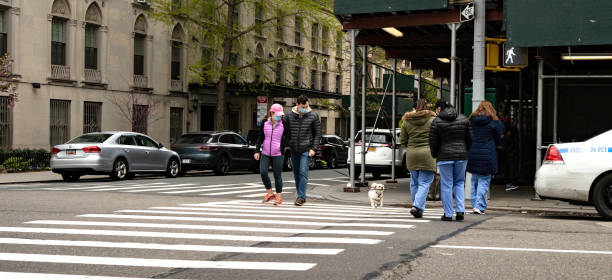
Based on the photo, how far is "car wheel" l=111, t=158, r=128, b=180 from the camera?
2330 centimetres

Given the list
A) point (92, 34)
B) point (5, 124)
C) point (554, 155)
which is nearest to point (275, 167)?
point (554, 155)

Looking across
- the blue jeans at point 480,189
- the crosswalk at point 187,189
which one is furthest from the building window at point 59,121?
the blue jeans at point 480,189

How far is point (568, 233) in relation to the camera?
9719 mm

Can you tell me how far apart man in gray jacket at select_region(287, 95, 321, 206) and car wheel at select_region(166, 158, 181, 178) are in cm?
1276

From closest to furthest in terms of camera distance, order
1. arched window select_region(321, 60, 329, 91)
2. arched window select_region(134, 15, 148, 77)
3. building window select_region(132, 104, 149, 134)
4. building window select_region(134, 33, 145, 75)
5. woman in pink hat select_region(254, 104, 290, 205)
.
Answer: woman in pink hat select_region(254, 104, 290, 205)
building window select_region(132, 104, 149, 134)
arched window select_region(134, 15, 148, 77)
building window select_region(134, 33, 145, 75)
arched window select_region(321, 60, 329, 91)

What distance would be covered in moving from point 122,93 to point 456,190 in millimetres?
25648

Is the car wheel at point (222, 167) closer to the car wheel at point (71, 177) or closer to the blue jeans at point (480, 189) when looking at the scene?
the car wheel at point (71, 177)

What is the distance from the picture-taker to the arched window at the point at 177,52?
127 ft

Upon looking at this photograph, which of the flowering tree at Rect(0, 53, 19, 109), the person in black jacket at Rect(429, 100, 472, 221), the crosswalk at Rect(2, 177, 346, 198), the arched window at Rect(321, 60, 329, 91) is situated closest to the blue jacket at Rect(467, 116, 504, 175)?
the person in black jacket at Rect(429, 100, 472, 221)

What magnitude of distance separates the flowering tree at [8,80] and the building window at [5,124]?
45 cm

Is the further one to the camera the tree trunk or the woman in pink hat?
the tree trunk

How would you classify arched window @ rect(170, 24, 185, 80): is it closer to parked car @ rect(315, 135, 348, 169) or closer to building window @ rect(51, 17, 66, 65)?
building window @ rect(51, 17, 66, 65)

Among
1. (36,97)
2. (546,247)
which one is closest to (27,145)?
(36,97)

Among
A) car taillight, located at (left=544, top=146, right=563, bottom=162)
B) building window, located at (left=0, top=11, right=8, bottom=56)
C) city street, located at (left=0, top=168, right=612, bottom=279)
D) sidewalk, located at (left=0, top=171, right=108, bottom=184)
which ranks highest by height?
building window, located at (left=0, top=11, right=8, bottom=56)
